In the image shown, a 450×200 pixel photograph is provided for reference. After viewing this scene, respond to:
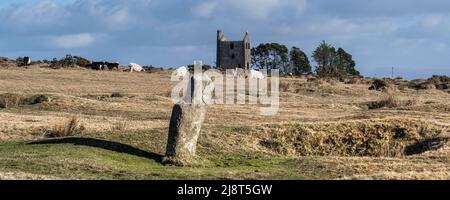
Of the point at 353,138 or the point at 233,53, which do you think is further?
the point at 233,53

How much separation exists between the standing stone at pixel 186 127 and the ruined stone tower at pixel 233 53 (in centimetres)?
7487

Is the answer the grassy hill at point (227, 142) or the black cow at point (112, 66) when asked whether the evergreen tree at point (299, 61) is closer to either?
the black cow at point (112, 66)

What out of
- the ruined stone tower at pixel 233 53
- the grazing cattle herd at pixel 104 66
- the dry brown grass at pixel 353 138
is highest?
the ruined stone tower at pixel 233 53

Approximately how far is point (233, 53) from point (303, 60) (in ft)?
29.9

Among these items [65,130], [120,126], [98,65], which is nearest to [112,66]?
[98,65]

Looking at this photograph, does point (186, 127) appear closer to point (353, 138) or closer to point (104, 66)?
point (353, 138)

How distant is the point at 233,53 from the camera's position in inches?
3720

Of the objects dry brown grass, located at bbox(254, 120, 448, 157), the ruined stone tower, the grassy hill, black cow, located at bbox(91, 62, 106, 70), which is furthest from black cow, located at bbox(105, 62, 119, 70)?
dry brown grass, located at bbox(254, 120, 448, 157)

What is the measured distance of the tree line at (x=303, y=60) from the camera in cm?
8600

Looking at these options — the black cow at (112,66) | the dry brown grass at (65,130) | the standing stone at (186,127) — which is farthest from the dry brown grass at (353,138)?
the black cow at (112,66)

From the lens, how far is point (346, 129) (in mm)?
21688

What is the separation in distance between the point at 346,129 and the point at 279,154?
10.4ft
